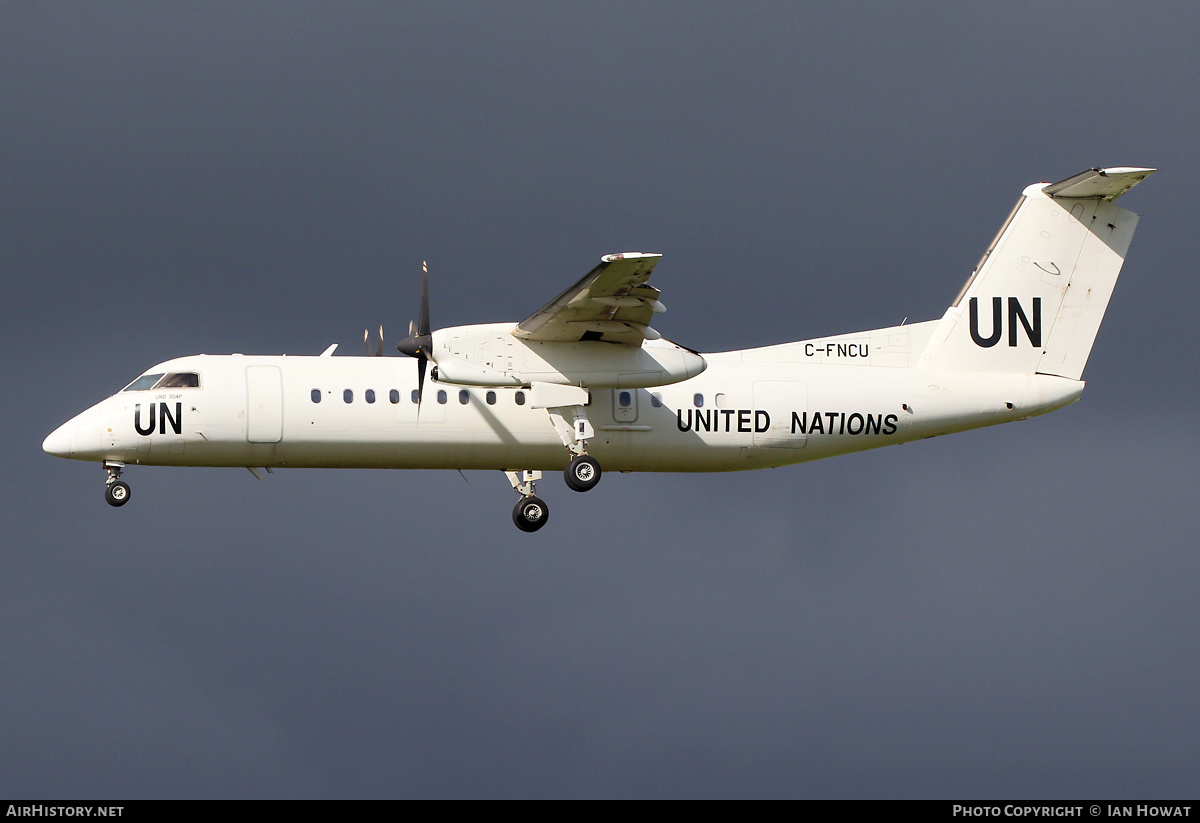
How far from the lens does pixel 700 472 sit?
1270 inches

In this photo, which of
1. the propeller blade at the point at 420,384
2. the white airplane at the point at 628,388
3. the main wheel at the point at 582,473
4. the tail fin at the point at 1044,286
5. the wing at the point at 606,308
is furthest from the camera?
the tail fin at the point at 1044,286

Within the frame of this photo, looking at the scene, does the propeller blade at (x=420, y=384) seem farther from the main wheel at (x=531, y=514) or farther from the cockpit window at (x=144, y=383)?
the cockpit window at (x=144, y=383)

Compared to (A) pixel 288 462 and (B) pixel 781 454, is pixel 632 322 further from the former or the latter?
(A) pixel 288 462

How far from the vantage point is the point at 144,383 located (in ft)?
101

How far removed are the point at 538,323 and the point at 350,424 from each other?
11.4 feet

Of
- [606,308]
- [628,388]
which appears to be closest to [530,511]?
[628,388]

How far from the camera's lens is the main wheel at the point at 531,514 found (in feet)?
104

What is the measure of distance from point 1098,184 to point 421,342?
12.0 meters

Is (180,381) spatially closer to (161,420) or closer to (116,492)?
(161,420)

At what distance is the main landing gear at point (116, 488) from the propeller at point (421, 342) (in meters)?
4.86

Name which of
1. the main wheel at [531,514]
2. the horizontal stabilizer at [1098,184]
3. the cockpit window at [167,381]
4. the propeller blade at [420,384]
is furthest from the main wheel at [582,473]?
the horizontal stabilizer at [1098,184]

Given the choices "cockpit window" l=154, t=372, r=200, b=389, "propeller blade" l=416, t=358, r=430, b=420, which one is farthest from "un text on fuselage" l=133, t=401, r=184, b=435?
"propeller blade" l=416, t=358, r=430, b=420

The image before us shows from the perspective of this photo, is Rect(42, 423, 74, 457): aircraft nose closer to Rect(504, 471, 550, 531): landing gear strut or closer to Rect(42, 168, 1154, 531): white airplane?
Rect(42, 168, 1154, 531): white airplane
